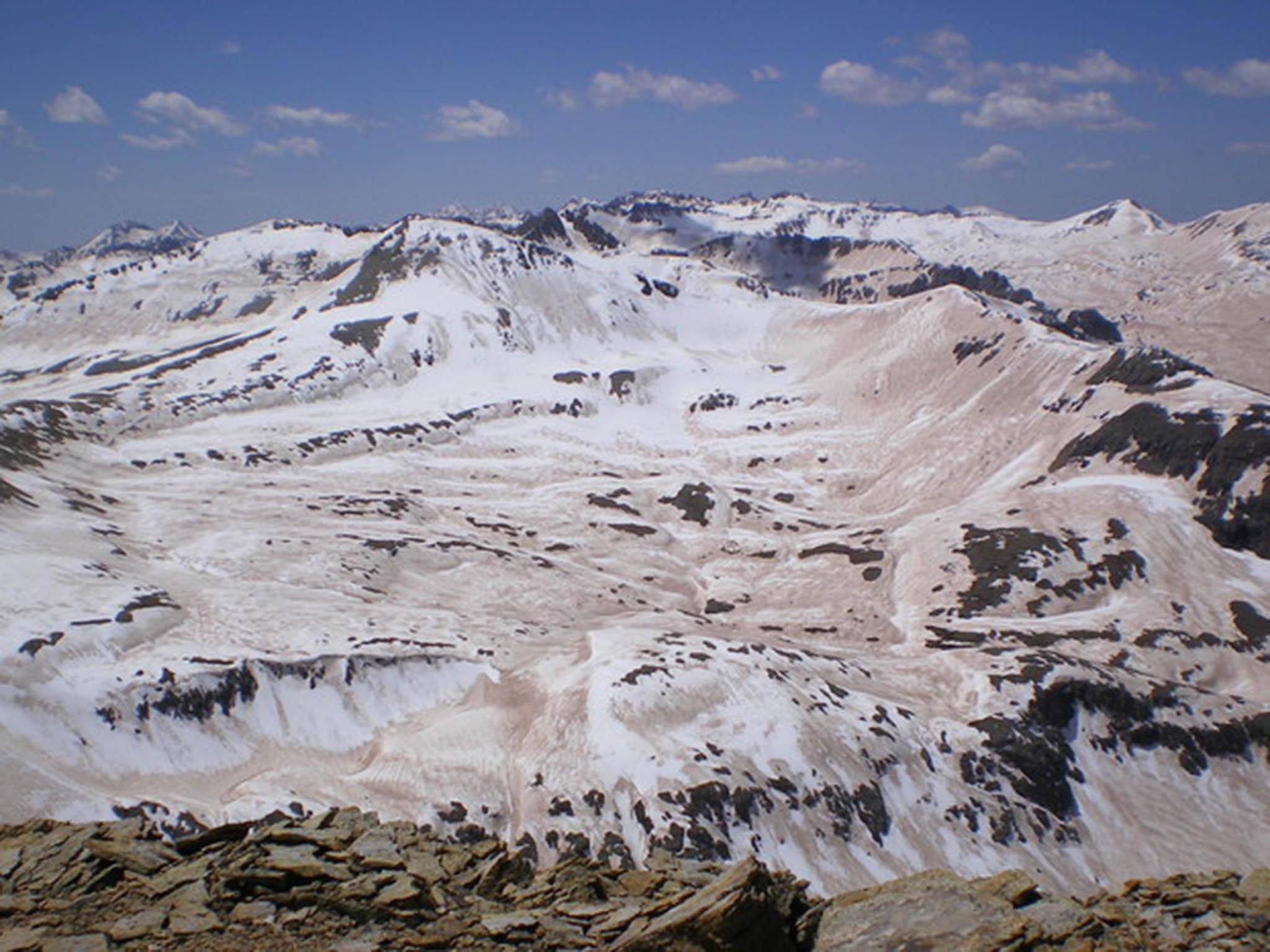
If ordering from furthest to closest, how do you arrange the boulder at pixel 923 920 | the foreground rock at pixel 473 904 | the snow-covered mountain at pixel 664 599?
the snow-covered mountain at pixel 664 599, the boulder at pixel 923 920, the foreground rock at pixel 473 904

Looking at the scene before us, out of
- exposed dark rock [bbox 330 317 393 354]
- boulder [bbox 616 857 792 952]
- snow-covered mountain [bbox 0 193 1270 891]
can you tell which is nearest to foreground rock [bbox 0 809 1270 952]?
boulder [bbox 616 857 792 952]

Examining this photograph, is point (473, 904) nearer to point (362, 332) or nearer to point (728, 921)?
point (728, 921)

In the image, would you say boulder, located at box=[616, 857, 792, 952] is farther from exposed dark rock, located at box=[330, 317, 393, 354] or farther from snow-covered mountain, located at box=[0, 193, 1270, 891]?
exposed dark rock, located at box=[330, 317, 393, 354]

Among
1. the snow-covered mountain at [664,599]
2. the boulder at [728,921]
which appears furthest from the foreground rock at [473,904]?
the snow-covered mountain at [664,599]

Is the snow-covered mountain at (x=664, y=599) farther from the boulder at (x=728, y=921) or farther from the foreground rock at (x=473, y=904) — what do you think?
the boulder at (x=728, y=921)

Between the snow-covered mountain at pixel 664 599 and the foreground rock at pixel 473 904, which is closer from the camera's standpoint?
the foreground rock at pixel 473 904

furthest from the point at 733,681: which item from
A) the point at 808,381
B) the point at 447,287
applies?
the point at 447,287

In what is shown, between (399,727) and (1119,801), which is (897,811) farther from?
(399,727)
